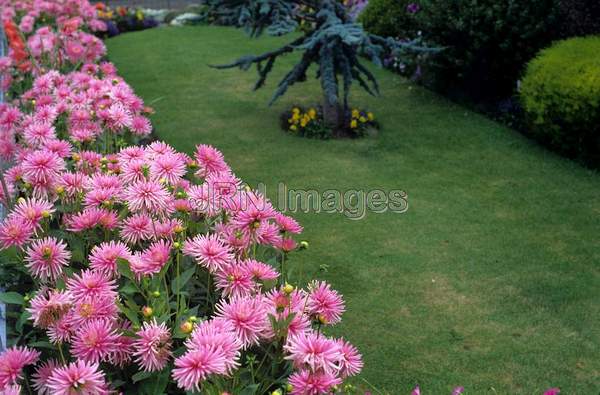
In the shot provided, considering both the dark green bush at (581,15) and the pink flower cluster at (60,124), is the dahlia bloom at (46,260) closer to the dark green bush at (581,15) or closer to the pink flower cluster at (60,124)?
the pink flower cluster at (60,124)

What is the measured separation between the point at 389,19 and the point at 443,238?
220 inches

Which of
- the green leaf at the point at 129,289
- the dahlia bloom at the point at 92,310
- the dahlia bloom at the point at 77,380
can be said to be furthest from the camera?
the green leaf at the point at 129,289

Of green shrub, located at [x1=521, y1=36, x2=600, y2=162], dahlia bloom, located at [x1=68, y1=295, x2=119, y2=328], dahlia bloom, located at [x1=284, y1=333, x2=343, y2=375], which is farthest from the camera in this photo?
green shrub, located at [x1=521, y1=36, x2=600, y2=162]

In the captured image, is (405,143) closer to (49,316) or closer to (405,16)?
(405,16)

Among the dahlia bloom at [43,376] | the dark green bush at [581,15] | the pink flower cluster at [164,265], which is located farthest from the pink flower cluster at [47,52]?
the dark green bush at [581,15]

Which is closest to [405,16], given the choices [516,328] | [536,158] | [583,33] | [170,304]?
[583,33]

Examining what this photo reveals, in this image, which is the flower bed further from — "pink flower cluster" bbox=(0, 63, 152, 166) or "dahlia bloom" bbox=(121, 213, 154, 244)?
"dahlia bloom" bbox=(121, 213, 154, 244)

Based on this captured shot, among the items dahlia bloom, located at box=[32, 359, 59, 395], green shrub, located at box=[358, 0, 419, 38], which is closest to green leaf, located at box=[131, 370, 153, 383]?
dahlia bloom, located at box=[32, 359, 59, 395]

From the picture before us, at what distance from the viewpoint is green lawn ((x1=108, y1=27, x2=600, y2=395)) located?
348cm

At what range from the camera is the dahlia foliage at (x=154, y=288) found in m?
1.72

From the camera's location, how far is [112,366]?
1.94 meters

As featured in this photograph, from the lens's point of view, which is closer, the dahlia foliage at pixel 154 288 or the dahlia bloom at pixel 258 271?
the dahlia foliage at pixel 154 288

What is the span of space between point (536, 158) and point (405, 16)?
3.56m

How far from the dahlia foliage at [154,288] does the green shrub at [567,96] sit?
13.7 ft
